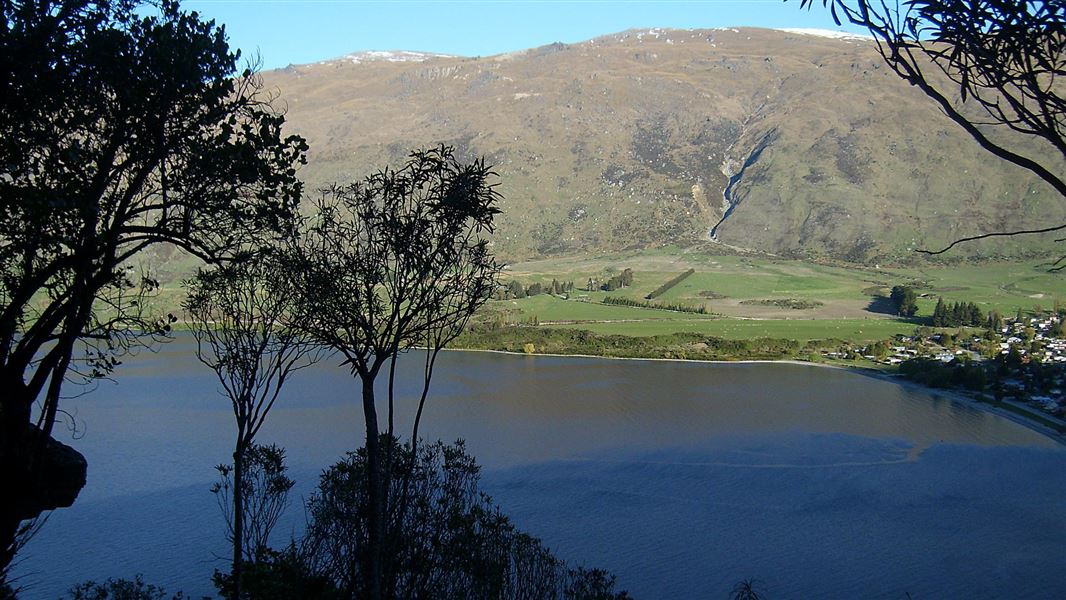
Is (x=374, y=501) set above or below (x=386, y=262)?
below

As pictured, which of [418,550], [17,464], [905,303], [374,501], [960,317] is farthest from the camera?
[905,303]

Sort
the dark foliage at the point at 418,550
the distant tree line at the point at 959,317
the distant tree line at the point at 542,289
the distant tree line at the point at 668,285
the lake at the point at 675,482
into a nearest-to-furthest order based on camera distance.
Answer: the dark foliage at the point at 418,550 < the lake at the point at 675,482 < the distant tree line at the point at 959,317 < the distant tree line at the point at 542,289 < the distant tree line at the point at 668,285

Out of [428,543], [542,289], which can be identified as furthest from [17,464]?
[542,289]

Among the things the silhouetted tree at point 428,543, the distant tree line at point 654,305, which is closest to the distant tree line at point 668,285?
the distant tree line at point 654,305

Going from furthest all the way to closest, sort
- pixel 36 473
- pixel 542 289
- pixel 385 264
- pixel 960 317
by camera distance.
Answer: pixel 542 289 → pixel 960 317 → pixel 385 264 → pixel 36 473

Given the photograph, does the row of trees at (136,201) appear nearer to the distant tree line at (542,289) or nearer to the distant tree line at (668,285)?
the distant tree line at (542,289)

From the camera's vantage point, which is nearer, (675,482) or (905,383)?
(675,482)

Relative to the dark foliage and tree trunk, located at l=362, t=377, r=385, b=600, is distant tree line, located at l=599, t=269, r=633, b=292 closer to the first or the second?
the dark foliage

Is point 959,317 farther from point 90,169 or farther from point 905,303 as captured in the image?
point 90,169
